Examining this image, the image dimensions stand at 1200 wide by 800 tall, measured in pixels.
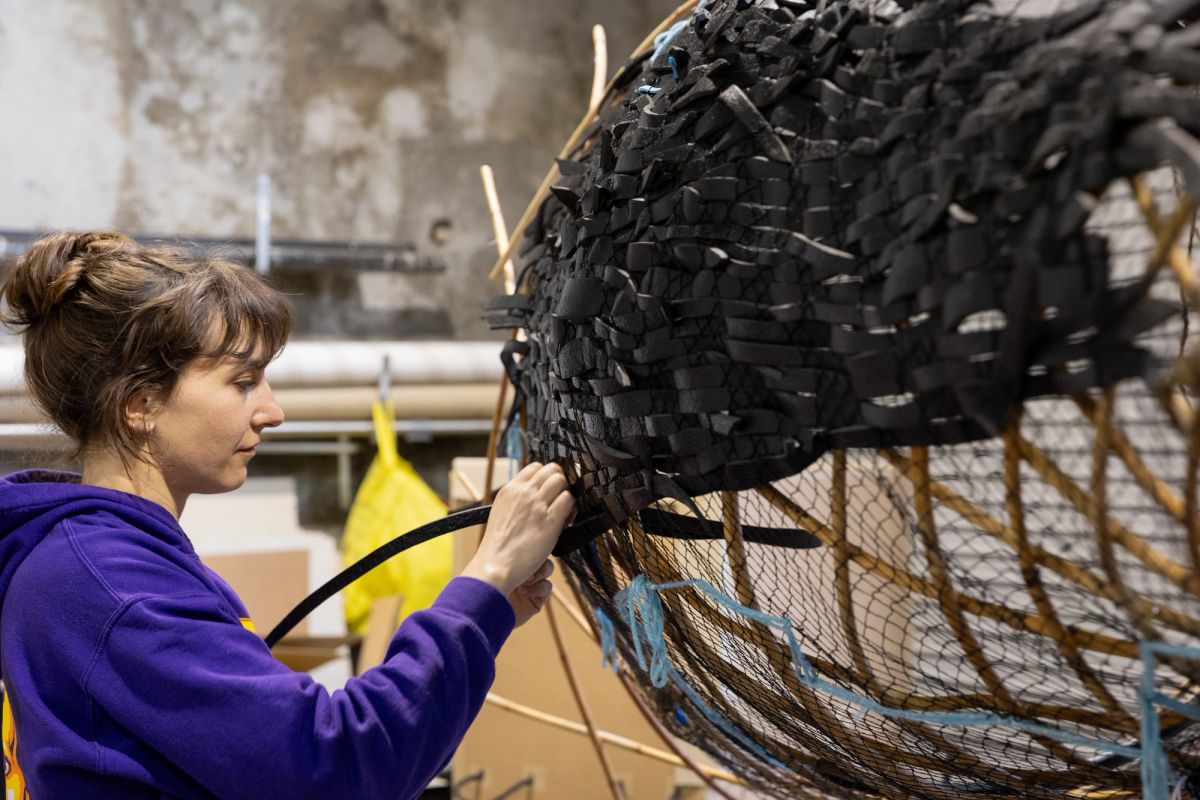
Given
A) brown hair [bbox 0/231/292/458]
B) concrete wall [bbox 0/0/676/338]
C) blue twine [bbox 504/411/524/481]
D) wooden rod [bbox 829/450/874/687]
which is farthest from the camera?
concrete wall [bbox 0/0/676/338]

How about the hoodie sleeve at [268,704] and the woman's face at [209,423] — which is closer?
the hoodie sleeve at [268,704]

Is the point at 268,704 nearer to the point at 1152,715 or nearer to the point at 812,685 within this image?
the point at 812,685

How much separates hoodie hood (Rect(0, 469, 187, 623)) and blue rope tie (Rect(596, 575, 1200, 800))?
1.02 ft

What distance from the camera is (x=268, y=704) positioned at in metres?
0.60

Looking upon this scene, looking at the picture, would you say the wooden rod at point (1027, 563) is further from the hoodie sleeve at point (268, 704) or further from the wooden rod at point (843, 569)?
the hoodie sleeve at point (268, 704)

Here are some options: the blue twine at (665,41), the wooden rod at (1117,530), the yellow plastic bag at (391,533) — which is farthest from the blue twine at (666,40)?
the yellow plastic bag at (391,533)

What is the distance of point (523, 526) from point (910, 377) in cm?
30

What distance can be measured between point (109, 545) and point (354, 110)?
6.55ft

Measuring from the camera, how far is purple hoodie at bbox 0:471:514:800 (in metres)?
0.60

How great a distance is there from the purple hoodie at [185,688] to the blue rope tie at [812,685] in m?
0.09

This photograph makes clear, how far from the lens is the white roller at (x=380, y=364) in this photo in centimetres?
200

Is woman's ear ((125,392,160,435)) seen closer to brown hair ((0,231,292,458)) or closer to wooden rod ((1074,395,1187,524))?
brown hair ((0,231,292,458))

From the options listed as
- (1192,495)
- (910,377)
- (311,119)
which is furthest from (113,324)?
(311,119)

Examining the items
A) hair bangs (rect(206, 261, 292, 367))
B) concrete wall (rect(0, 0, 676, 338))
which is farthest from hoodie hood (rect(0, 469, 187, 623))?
concrete wall (rect(0, 0, 676, 338))
